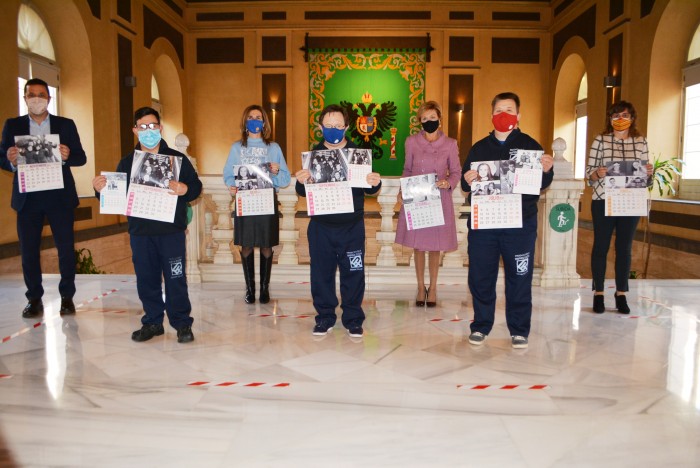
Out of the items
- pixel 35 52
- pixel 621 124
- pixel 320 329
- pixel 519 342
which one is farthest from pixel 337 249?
pixel 35 52

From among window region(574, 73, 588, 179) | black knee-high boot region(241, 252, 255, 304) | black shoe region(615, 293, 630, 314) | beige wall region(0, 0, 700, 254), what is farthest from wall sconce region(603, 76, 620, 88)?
black knee-high boot region(241, 252, 255, 304)

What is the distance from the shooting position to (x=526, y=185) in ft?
10.8

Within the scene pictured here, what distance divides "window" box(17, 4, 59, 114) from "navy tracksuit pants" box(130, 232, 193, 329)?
17.5 feet

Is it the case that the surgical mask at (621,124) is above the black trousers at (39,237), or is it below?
above

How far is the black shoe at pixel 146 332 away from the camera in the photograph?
11.8ft

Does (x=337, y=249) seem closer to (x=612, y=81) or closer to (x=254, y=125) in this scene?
(x=254, y=125)

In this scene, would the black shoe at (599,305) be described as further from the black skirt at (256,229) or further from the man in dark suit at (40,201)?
the man in dark suit at (40,201)

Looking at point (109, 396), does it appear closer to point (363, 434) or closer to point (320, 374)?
point (320, 374)

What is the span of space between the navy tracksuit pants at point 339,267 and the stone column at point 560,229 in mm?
2394

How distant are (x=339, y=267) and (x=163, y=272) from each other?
3.64 ft

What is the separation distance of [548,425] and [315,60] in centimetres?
1154

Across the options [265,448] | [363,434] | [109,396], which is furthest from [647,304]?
[109,396]

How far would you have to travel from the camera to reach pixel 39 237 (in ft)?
13.6

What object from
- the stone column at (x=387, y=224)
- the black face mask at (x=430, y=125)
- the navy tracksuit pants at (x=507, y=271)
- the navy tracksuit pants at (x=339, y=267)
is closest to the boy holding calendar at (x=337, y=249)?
the navy tracksuit pants at (x=339, y=267)
